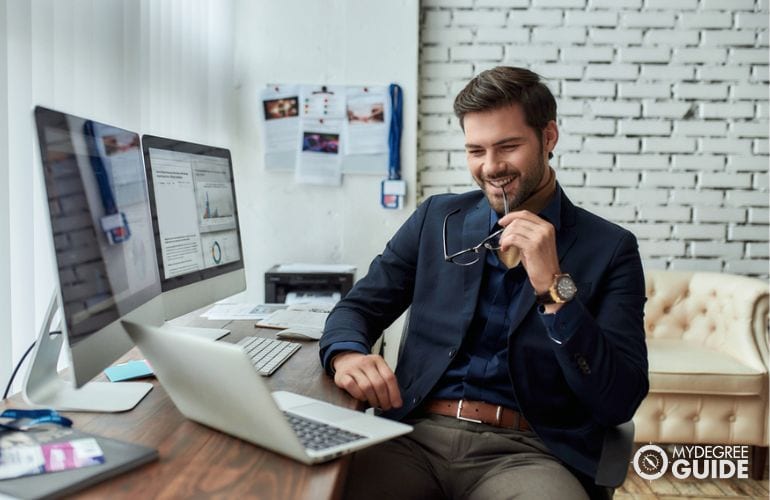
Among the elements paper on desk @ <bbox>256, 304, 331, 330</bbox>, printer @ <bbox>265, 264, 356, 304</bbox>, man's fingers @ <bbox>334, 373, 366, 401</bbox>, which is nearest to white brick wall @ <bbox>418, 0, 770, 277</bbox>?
printer @ <bbox>265, 264, 356, 304</bbox>

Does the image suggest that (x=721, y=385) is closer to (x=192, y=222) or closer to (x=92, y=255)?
(x=192, y=222)

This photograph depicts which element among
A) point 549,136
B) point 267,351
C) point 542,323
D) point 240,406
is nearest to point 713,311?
point 549,136

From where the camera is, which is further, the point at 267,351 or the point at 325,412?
the point at 267,351

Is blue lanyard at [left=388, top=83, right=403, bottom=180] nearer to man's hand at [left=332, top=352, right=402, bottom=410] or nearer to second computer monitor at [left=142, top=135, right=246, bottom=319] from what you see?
second computer monitor at [left=142, top=135, right=246, bottom=319]

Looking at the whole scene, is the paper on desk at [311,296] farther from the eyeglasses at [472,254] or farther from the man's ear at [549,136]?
the man's ear at [549,136]

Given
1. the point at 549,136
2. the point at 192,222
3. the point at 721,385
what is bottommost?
the point at 721,385

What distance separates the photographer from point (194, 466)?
3.31ft

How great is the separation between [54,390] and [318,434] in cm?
50

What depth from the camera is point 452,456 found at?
58.6 inches

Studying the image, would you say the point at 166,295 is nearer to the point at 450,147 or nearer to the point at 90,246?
the point at 90,246

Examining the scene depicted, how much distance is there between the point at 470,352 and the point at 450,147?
2370 millimetres

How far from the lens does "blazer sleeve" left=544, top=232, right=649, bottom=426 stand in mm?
1364

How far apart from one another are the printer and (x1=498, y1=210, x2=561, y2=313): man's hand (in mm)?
1960

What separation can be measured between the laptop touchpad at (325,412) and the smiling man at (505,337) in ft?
0.43
